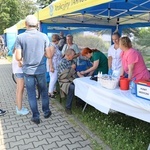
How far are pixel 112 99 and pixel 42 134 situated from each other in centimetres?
124

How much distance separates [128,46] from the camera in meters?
3.25

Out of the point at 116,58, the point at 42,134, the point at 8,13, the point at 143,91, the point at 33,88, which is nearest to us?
the point at 143,91

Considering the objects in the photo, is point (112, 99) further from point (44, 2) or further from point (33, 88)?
point (44, 2)

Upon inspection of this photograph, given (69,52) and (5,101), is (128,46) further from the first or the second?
(5,101)

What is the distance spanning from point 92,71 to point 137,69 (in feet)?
3.97

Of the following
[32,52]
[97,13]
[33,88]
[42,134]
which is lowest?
[42,134]

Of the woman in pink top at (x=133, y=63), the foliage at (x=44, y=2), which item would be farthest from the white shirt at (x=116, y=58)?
the foliage at (x=44, y=2)

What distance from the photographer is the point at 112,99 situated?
114 inches

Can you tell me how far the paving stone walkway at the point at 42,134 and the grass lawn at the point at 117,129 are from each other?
250 millimetres

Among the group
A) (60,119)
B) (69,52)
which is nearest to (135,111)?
(60,119)

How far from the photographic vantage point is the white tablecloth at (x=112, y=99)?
2.54 metres

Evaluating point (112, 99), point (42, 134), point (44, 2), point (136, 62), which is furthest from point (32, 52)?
point (44, 2)

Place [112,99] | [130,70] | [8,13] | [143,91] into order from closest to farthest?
[143,91] < [112,99] < [130,70] < [8,13]

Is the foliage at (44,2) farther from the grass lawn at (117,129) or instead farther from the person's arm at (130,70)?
the person's arm at (130,70)
